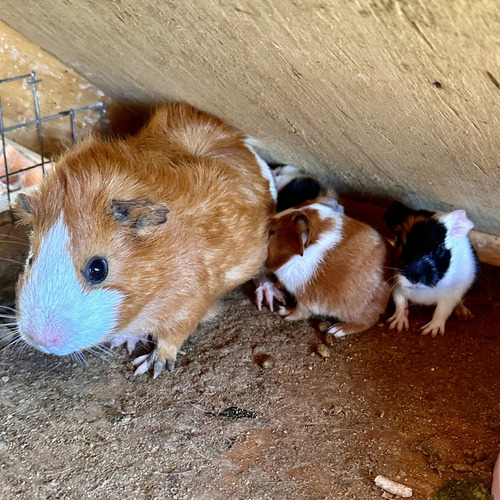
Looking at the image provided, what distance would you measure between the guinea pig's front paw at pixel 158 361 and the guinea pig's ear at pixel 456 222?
4.44 ft

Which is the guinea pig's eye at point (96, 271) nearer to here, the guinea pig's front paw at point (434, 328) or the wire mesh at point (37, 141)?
the wire mesh at point (37, 141)

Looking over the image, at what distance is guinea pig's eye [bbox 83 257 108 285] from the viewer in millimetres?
2139

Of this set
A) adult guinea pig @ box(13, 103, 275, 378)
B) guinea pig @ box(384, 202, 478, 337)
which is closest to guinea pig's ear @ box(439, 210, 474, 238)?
guinea pig @ box(384, 202, 478, 337)

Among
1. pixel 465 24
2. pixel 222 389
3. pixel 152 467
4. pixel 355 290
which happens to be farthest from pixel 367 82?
pixel 152 467

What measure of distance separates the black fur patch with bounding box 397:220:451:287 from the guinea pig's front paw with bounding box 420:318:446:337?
0.78 ft

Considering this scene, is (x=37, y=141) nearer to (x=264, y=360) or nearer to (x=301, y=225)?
(x=301, y=225)

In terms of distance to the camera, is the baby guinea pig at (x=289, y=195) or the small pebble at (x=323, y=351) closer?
the small pebble at (x=323, y=351)

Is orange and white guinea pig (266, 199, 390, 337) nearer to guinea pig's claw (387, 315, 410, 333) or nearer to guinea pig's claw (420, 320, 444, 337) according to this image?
guinea pig's claw (387, 315, 410, 333)

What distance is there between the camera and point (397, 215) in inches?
114

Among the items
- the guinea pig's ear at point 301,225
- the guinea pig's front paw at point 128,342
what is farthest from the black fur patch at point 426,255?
the guinea pig's front paw at point 128,342

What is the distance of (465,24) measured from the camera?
1357 millimetres

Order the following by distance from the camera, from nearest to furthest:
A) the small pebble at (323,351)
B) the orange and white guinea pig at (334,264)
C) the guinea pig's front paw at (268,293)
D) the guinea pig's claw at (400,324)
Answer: the small pebble at (323,351), the orange and white guinea pig at (334,264), the guinea pig's claw at (400,324), the guinea pig's front paw at (268,293)

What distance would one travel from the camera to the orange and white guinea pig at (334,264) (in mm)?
2797

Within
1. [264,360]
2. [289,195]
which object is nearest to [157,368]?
[264,360]
